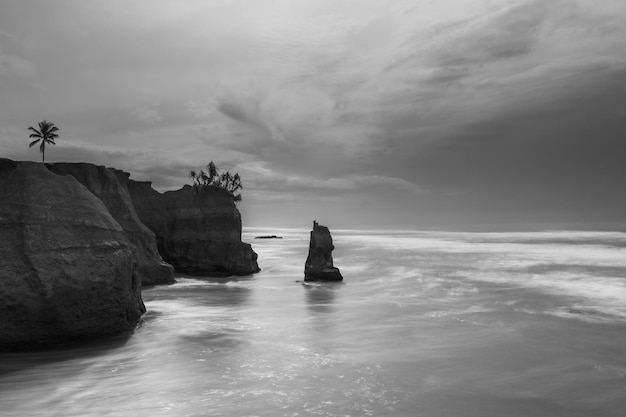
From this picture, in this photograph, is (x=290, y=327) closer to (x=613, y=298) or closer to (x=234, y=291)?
(x=234, y=291)

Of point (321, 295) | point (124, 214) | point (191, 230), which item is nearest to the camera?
point (321, 295)

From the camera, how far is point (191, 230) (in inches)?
1676

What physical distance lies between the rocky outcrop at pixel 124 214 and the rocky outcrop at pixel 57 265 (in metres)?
14.7

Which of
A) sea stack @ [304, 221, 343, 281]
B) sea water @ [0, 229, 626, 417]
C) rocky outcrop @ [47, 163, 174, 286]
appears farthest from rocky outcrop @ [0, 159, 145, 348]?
sea stack @ [304, 221, 343, 281]

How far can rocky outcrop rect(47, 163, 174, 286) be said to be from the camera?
3125cm

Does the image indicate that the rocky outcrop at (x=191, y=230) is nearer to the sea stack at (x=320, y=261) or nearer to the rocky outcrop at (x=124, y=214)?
the rocky outcrop at (x=124, y=214)

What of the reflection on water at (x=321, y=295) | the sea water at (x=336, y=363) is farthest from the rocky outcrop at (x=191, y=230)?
the sea water at (x=336, y=363)

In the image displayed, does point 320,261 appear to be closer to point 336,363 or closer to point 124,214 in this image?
point 124,214

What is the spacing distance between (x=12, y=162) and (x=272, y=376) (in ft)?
54.5

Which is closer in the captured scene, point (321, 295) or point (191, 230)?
point (321, 295)

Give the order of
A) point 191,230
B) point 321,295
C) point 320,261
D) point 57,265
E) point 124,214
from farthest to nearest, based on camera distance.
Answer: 1. point 191,230
2. point 320,261
3. point 124,214
4. point 321,295
5. point 57,265

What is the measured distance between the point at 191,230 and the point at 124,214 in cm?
1002

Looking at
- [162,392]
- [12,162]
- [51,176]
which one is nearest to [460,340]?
[162,392]

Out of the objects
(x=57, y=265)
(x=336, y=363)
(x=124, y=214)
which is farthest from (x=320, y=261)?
(x=57, y=265)
